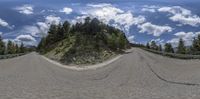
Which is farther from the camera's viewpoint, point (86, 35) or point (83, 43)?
point (86, 35)

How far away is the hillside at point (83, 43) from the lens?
67.1 meters

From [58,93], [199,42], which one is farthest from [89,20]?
[58,93]

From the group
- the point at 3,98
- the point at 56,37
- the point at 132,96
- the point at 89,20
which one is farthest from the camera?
the point at 56,37

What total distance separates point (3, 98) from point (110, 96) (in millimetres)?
3670

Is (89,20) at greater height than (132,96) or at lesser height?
greater

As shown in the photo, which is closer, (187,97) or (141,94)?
(187,97)

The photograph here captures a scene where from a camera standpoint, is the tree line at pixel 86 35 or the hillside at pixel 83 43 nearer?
the hillside at pixel 83 43

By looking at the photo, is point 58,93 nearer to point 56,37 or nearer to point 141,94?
point 141,94

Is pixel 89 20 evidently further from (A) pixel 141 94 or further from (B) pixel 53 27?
(A) pixel 141 94

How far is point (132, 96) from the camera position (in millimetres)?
14367

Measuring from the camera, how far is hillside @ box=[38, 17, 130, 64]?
67.1 meters

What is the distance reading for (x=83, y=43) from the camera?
87250 mm

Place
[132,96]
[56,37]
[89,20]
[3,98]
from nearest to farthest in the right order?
[3,98] → [132,96] → [89,20] → [56,37]

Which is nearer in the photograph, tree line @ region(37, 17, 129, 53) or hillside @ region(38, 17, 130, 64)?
hillside @ region(38, 17, 130, 64)
